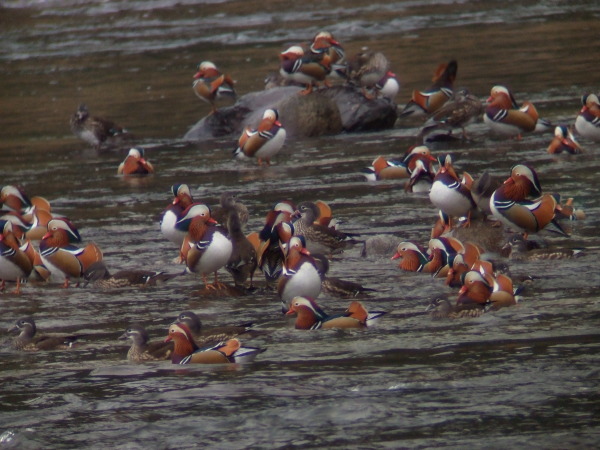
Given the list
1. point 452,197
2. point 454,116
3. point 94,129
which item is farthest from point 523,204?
point 94,129

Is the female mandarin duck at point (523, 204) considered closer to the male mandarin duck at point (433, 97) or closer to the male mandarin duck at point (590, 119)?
the male mandarin duck at point (590, 119)

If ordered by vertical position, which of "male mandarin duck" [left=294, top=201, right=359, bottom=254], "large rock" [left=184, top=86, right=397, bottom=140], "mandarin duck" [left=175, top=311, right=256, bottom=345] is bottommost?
"large rock" [left=184, top=86, right=397, bottom=140]

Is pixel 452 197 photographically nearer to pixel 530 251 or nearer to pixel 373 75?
pixel 530 251

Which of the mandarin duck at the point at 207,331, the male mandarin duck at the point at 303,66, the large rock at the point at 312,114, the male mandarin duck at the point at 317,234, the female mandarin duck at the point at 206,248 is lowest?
the large rock at the point at 312,114

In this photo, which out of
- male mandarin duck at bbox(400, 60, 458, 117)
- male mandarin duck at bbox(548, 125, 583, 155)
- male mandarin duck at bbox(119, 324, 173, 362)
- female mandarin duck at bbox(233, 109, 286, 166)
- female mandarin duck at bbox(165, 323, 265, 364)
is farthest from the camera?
male mandarin duck at bbox(400, 60, 458, 117)

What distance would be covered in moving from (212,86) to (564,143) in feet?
24.2

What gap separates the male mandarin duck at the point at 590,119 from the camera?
16.0 meters

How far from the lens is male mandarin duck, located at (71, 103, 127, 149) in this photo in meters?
19.6

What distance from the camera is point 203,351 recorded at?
8.62 meters

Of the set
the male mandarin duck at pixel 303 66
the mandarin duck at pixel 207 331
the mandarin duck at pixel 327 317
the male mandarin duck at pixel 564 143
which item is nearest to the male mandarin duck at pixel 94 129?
the male mandarin duck at pixel 303 66

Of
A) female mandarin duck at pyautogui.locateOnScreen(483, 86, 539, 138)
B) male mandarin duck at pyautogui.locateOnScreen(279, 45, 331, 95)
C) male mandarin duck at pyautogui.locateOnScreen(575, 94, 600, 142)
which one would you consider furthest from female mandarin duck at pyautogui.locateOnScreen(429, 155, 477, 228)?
male mandarin duck at pyautogui.locateOnScreen(279, 45, 331, 95)

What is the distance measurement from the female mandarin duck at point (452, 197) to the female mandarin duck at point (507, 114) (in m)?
5.04

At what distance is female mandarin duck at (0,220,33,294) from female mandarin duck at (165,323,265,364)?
123 inches

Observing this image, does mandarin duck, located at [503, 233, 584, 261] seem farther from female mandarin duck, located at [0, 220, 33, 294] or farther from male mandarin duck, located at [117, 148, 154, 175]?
male mandarin duck, located at [117, 148, 154, 175]
